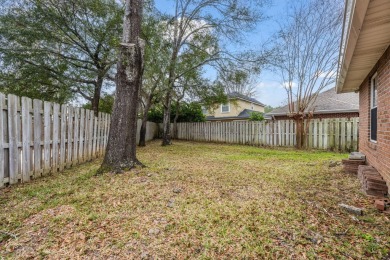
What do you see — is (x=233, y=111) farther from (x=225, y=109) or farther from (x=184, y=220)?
(x=184, y=220)

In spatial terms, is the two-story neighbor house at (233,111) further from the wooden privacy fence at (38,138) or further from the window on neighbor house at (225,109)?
the wooden privacy fence at (38,138)

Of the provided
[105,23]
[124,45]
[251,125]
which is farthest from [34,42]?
[251,125]

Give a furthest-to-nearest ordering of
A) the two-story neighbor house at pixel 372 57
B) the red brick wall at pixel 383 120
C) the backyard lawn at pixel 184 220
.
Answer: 1. the red brick wall at pixel 383 120
2. the two-story neighbor house at pixel 372 57
3. the backyard lawn at pixel 184 220

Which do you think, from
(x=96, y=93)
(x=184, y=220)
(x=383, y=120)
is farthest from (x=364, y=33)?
(x=96, y=93)

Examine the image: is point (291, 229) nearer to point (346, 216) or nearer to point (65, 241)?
point (346, 216)

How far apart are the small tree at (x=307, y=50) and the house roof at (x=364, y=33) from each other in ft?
16.3

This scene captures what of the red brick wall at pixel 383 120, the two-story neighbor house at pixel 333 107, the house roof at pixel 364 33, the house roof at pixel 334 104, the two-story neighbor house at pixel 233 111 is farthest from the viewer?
the two-story neighbor house at pixel 233 111

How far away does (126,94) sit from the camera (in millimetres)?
4184

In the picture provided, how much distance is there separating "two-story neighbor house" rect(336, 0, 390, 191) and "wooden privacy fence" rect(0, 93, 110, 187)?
4.85 metres

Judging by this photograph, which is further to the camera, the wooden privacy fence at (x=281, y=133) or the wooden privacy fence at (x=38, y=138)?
the wooden privacy fence at (x=281, y=133)

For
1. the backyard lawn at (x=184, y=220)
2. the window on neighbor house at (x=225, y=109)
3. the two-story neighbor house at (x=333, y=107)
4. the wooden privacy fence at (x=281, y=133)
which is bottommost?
the backyard lawn at (x=184, y=220)

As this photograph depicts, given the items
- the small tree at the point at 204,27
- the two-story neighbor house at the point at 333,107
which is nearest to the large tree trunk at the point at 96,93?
the small tree at the point at 204,27

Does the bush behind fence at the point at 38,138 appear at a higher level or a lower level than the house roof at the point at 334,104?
lower

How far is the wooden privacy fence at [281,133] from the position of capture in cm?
883
